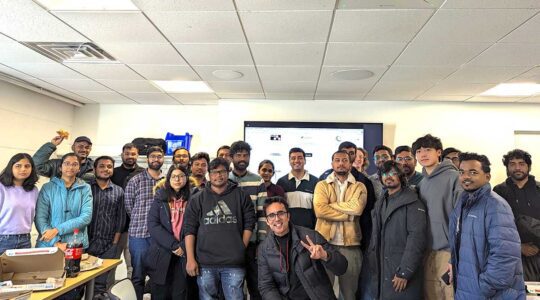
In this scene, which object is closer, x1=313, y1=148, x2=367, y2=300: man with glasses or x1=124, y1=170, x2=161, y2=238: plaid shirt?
x1=313, y1=148, x2=367, y2=300: man with glasses

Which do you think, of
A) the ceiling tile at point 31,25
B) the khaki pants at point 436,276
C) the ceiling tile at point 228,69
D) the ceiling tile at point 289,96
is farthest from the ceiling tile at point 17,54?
the khaki pants at point 436,276

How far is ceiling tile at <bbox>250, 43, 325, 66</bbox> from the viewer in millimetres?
3260

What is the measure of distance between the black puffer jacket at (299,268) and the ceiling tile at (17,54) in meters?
3.28

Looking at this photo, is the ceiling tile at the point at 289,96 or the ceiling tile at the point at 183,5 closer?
the ceiling tile at the point at 183,5

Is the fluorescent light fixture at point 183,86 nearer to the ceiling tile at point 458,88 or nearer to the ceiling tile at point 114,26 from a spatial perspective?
the ceiling tile at point 114,26

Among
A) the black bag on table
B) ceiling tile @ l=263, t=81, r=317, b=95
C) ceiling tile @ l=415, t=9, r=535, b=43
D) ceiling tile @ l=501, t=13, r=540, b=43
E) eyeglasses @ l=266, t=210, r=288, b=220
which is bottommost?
eyeglasses @ l=266, t=210, r=288, b=220

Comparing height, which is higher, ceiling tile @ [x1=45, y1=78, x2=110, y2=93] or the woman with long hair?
ceiling tile @ [x1=45, y1=78, x2=110, y2=93]

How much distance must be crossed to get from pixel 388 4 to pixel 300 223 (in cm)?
190

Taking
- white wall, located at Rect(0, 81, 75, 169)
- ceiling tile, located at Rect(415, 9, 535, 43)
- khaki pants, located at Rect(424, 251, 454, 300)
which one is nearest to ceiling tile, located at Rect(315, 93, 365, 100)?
ceiling tile, located at Rect(415, 9, 535, 43)

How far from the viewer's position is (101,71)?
4.17 m

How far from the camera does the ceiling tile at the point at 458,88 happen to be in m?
4.39

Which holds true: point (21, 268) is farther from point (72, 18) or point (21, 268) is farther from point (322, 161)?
point (322, 161)

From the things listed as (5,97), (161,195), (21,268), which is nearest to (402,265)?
(161,195)

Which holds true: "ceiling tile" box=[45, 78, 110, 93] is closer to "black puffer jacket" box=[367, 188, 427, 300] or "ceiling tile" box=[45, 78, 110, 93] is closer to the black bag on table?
the black bag on table
